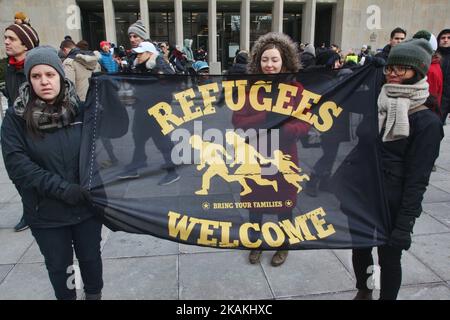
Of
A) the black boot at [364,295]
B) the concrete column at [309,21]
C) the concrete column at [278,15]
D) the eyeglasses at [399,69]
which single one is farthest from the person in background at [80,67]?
the concrete column at [309,21]

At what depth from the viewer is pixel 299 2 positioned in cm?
2627

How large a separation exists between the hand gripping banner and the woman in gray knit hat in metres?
0.12

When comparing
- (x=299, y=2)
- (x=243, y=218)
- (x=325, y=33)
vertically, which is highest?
(x=299, y=2)

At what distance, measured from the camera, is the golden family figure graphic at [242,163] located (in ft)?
8.77

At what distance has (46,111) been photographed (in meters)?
2.25

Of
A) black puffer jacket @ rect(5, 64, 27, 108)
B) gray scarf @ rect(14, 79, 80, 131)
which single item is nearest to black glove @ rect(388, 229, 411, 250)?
gray scarf @ rect(14, 79, 80, 131)

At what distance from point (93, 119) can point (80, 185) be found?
0.46 meters

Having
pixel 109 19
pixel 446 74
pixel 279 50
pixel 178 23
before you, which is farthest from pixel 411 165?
pixel 109 19

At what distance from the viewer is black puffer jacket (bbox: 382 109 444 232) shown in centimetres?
224

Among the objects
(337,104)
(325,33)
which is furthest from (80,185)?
(325,33)

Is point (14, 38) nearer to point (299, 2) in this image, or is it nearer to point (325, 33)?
point (299, 2)

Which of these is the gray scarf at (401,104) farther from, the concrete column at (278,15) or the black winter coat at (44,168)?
the concrete column at (278,15)

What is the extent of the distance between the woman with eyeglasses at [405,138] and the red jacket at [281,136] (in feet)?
1.84

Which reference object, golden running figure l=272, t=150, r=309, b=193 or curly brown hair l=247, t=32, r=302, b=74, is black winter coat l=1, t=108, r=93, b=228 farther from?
curly brown hair l=247, t=32, r=302, b=74
